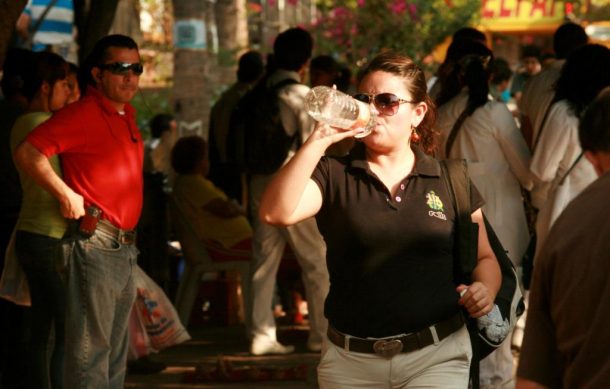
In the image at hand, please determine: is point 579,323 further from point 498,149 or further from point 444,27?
point 444,27

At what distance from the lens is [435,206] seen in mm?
4664

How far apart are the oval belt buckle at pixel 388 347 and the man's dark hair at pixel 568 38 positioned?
240 inches

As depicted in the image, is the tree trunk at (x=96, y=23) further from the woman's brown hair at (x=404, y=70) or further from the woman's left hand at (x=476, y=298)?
the woman's left hand at (x=476, y=298)

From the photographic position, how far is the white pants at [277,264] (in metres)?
9.24

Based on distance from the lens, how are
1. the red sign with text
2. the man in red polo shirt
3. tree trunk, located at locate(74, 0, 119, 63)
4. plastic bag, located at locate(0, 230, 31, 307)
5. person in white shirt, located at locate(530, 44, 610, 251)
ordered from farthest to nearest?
1. the red sign with text
2. tree trunk, located at locate(74, 0, 119, 63)
3. person in white shirt, located at locate(530, 44, 610, 251)
4. plastic bag, located at locate(0, 230, 31, 307)
5. the man in red polo shirt

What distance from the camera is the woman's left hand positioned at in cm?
466

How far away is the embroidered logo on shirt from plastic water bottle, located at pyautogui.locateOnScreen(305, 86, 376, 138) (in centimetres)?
46

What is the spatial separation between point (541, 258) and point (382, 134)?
137 centimetres

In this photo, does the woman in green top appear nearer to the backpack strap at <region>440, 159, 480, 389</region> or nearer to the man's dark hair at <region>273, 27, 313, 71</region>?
the backpack strap at <region>440, 159, 480, 389</region>

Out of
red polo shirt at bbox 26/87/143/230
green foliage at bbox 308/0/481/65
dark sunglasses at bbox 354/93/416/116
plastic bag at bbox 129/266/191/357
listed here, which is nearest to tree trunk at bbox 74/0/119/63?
plastic bag at bbox 129/266/191/357

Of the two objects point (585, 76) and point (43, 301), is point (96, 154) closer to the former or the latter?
point (43, 301)

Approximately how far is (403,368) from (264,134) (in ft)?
15.2

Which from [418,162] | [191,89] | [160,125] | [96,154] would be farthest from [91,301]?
[191,89]

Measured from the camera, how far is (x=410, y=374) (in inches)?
179
